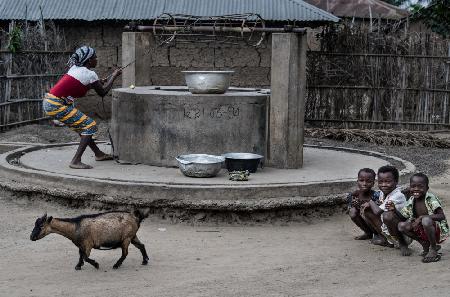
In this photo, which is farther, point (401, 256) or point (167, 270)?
point (401, 256)

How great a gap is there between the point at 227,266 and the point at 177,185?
1.62 meters

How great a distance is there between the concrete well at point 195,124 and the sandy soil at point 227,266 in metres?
1.23

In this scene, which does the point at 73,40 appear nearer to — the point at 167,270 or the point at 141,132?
the point at 141,132

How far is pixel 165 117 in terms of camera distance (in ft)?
27.2

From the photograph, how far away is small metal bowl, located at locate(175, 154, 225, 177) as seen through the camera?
302 inches

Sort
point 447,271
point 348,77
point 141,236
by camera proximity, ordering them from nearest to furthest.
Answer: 1. point 447,271
2. point 141,236
3. point 348,77

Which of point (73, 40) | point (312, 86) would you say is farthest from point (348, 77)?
point (73, 40)

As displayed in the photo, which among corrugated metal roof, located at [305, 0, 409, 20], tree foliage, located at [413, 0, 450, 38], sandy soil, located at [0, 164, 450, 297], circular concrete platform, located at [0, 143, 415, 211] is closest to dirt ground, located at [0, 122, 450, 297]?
sandy soil, located at [0, 164, 450, 297]

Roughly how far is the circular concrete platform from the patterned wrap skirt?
0.43 meters

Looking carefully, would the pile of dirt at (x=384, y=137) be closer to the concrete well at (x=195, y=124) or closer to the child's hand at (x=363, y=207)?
the concrete well at (x=195, y=124)

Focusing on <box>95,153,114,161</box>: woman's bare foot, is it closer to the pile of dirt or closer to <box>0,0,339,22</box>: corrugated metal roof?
the pile of dirt

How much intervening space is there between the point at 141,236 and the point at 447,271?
102 inches

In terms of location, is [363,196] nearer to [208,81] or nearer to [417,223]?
[417,223]

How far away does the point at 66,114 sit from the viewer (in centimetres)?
817
